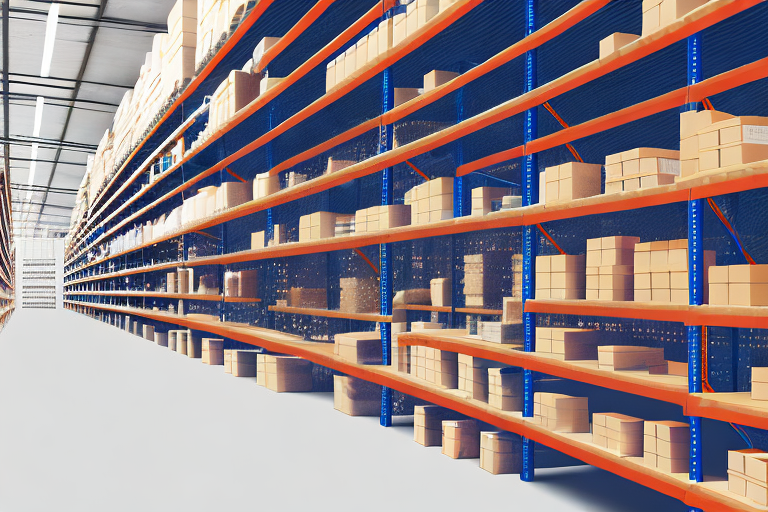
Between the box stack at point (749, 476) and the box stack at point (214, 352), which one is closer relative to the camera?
the box stack at point (749, 476)

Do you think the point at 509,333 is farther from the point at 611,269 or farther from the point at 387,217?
the point at 387,217

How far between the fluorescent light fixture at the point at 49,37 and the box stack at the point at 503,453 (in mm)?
10682

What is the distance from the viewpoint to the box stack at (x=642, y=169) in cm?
277

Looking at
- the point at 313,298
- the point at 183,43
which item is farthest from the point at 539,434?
the point at 183,43

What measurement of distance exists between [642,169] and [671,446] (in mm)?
1048

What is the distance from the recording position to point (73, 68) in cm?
1398

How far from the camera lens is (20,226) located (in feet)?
129

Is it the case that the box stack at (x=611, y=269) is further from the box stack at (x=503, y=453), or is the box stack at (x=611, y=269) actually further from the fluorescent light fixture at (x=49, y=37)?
the fluorescent light fixture at (x=49, y=37)

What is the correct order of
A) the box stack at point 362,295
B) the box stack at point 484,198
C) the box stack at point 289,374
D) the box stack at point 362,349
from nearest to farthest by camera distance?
the box stack at point 484,198 < the box stack at point 362,349 < the box stack at point 362,295 < the box stack at point 289,374

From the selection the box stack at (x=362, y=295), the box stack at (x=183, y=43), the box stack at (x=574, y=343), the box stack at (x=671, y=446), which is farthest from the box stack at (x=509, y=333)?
the box stack at (x=183, y=43)

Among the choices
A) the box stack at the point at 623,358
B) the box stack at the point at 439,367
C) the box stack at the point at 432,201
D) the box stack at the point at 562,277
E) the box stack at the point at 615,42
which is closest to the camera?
the box stack at the point at 623,358

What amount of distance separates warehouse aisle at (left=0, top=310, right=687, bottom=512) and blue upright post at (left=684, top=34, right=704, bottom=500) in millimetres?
569

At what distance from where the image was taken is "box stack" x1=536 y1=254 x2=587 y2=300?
314 cm

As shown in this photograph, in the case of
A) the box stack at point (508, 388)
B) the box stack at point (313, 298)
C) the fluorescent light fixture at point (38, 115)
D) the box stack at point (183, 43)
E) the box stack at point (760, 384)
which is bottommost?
the box stack at point (508, 388)
